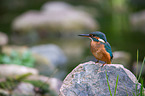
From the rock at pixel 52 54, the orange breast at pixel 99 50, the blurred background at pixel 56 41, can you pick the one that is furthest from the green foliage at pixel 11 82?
the rock at pixel 52 54

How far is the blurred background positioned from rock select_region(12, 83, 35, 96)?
19 mm

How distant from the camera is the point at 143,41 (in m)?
10.6

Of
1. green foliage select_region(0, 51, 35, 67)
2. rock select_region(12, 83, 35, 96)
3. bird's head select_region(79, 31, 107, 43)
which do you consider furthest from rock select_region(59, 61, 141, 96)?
green foliage select_region(0, 51, 35, 67)

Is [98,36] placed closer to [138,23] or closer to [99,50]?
[99,50]

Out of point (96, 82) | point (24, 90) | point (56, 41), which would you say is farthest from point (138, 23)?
point (96, 82)

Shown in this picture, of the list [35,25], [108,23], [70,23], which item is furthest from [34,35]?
[108,23]

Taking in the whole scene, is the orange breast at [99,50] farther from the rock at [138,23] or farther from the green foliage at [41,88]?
the rock at [138,23]

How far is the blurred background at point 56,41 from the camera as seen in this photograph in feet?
20.0

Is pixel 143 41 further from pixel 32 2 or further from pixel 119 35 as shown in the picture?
pixel 32 2

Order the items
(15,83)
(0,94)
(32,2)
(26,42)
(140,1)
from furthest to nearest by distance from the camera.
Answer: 1. (32,2)
2. (140,1)
3. (26,42)
4. (15,83)
5. (0,94)

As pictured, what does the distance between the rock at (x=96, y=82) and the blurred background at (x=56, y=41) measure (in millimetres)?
2116

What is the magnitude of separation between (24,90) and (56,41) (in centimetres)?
726

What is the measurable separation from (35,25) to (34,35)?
0.62 meters

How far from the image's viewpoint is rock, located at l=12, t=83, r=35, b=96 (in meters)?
4.50
